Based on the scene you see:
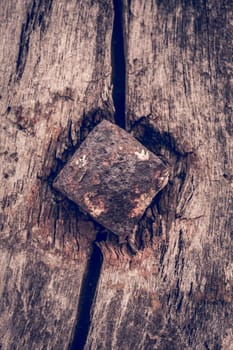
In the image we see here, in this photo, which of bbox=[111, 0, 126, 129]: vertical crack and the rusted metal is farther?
bbox=[111, 0, 126, 129]: vertical crack

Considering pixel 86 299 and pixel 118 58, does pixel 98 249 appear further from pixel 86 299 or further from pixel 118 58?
pixel 118 58

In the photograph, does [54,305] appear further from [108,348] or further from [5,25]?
[5,25]

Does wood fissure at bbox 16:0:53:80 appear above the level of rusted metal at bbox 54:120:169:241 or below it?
above

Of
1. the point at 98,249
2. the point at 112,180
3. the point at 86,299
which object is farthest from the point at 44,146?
the point at 86,299

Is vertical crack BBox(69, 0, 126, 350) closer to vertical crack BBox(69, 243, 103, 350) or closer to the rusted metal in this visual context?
vertical crack BBox(69, 243, 103, 350)

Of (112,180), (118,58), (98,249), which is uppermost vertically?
(118,58)

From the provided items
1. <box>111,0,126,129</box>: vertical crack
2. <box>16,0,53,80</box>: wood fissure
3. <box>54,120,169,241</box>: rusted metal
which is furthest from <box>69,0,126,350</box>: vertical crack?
<box>16,0,53,80</box>: wood fissure
